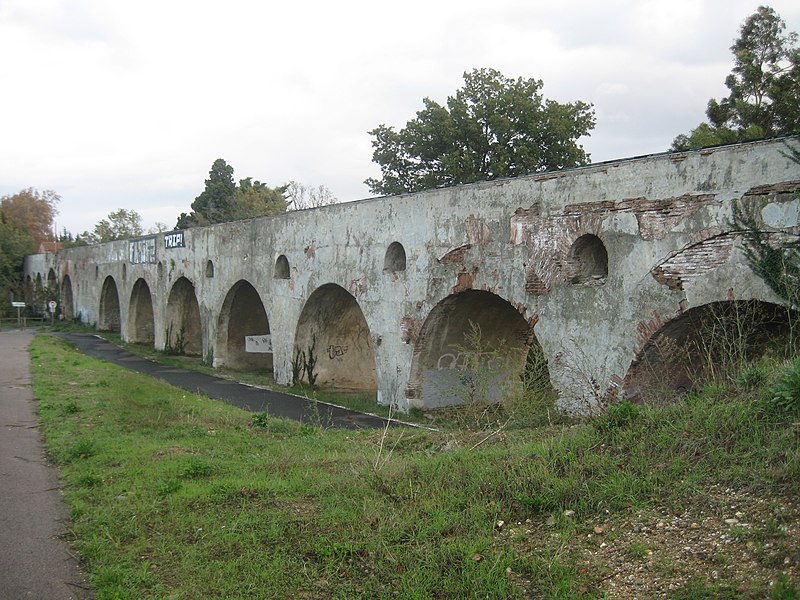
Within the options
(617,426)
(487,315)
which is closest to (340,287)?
(487,315)

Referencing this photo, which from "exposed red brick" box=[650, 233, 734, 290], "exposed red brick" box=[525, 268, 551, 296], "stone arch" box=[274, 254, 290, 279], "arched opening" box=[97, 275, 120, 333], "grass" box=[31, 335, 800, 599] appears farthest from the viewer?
"arched opening" box=[97, 275, 120, 333]

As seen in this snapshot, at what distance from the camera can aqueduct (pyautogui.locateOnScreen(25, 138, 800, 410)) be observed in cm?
852

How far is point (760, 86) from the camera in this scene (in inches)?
734

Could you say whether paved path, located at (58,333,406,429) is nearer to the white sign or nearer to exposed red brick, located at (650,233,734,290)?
the white sign

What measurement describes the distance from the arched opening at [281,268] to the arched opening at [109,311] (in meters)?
18.8

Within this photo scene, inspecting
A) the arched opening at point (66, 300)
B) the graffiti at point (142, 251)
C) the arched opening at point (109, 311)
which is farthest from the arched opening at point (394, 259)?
the arched opening at point (66, 300)

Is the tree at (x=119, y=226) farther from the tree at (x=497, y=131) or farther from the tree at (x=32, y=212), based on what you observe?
the tree at (x=497, y=131)

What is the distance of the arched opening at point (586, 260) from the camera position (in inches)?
403

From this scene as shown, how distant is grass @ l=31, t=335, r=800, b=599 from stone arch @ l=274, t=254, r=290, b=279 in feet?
36.0

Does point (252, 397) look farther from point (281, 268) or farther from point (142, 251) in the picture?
point (142, 251)

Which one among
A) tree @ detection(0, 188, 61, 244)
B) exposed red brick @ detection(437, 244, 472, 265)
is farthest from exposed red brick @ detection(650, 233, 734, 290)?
tree @ detection(0, 188, 61, 244)

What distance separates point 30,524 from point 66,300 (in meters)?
38.6

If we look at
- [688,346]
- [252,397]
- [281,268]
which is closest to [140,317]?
[281,268]

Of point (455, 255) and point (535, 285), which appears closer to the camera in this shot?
point (535, 285)
